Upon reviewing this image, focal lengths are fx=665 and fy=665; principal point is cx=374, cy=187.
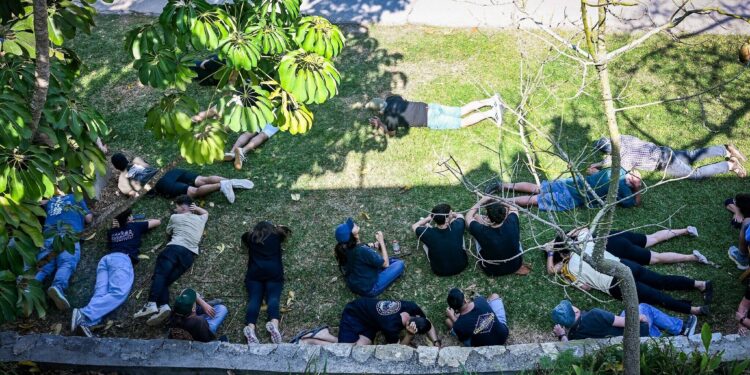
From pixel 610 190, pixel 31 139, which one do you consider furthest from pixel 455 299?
pixel 31 139

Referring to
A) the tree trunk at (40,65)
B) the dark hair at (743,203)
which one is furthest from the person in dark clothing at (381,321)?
the dark hair at (743,203)

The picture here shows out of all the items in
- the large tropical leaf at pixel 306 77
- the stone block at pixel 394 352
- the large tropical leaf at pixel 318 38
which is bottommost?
the stone block at pixel 394 352

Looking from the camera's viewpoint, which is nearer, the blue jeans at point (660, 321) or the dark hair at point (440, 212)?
the blue jeans at point (660, 321)

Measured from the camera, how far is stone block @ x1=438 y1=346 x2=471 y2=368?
5836 mm

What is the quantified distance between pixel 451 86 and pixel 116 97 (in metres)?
4.99

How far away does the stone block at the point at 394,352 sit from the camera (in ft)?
19.5

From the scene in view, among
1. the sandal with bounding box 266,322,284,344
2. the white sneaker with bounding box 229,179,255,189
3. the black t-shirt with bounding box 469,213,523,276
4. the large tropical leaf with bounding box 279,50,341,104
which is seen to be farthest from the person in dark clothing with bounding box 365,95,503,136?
→ the large tropical leaf with bounding box 279,50,341,104

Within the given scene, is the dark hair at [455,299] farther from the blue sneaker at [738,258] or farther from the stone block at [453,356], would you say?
the blue sneaker at [738,258]

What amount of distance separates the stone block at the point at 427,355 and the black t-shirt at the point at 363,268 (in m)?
1.09

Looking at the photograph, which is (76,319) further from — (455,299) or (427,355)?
(455,299)

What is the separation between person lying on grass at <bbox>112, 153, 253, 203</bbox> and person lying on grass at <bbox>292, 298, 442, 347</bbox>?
2.41 m

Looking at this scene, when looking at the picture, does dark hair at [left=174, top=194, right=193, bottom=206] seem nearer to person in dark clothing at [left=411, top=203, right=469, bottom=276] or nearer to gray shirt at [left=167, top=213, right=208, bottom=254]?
gray shirt at [left=167, top=213, right=208, bottom=254]

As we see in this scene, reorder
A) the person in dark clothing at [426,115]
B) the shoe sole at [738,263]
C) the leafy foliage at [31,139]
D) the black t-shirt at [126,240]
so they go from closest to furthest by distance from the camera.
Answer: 1. the leafy foliage at [31,139]
2. the shoe sole at [738,263]
3. the black t-shirt at [126,240]
4. the person in dark clothing at [426,115]

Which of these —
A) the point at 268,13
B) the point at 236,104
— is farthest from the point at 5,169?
the point at 268,13
